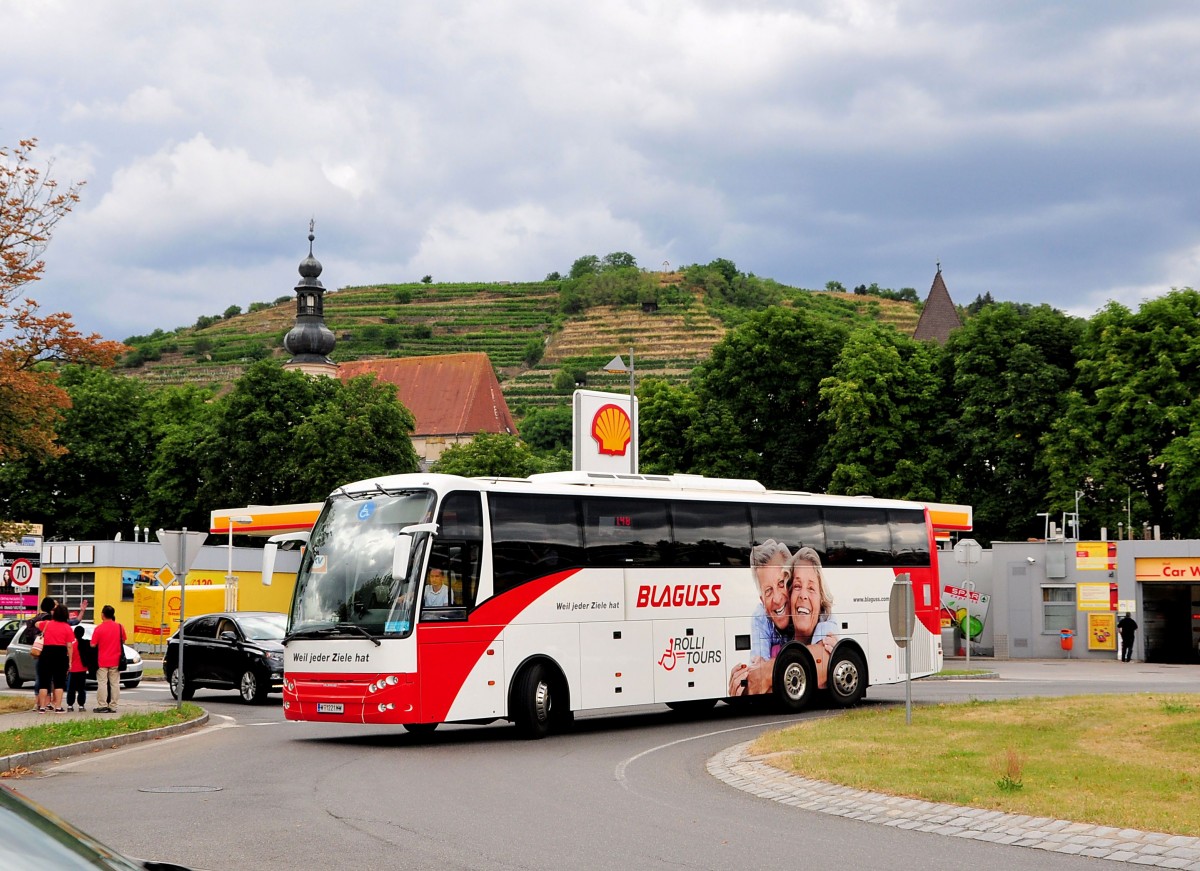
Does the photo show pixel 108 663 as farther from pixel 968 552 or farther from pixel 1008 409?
pixel 1008 409

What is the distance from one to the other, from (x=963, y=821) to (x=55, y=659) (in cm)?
1734

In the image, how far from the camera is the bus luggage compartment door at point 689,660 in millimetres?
21094


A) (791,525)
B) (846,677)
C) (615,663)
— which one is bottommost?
(846,677)

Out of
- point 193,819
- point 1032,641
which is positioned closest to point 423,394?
point 1032,641

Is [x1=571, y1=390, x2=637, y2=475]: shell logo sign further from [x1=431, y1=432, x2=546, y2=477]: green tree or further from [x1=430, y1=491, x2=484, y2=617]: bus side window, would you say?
[x1=431, y1=432, x2=546, y2=477]: green tree

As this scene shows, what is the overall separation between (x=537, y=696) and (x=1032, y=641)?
31.1m

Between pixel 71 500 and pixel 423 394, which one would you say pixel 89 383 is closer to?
pixel 71 500

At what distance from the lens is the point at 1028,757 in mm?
14672

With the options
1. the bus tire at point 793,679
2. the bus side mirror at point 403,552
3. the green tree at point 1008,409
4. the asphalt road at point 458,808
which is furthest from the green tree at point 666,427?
the bus side mirror at point 403,552

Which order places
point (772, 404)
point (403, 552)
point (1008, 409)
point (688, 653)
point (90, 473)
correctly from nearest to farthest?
point (403, 552)
point (688, 653)
point (1008, 409)
point (772, 404)
point (90, 473)

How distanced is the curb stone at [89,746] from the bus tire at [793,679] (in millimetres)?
9039

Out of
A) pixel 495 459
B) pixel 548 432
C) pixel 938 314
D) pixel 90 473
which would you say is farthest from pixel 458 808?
pixel 548 432

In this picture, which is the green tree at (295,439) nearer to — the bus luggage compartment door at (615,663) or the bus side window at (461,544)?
the bus luggage compartment door at (615,663)

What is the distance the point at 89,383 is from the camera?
8150 cm
